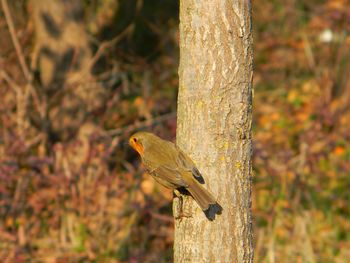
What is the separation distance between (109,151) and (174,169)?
122 inches

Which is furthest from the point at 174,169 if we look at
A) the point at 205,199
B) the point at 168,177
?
the point at 205,199

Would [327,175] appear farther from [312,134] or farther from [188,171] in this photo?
[188,171]

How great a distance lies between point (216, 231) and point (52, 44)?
16.1 feet

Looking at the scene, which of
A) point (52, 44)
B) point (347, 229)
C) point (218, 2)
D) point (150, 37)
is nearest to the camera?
point (218, 2)

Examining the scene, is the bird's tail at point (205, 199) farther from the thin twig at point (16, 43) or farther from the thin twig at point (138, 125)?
the thin twig at point (16, 43)

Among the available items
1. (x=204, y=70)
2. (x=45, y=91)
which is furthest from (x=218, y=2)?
(x=45, y=91)

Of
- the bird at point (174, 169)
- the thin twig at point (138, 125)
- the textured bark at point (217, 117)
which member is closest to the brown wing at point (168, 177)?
the bird at point (174, 169)

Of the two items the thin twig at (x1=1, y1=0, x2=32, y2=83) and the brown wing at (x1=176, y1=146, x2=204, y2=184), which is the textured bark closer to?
the brown wing at (x1=176, y1=146, x2=204, y2=184)

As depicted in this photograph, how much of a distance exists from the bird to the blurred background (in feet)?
5.32

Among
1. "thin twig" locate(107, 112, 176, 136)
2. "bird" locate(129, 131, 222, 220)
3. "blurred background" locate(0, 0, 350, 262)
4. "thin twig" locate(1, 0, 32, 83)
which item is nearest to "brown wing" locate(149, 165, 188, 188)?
"bird" locate(129, 131, 222, 220)

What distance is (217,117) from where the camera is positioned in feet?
12.8

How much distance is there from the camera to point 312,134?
28.4 ft

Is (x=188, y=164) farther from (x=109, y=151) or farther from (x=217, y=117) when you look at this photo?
(x=109, y=151)

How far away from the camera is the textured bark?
12.6ft
